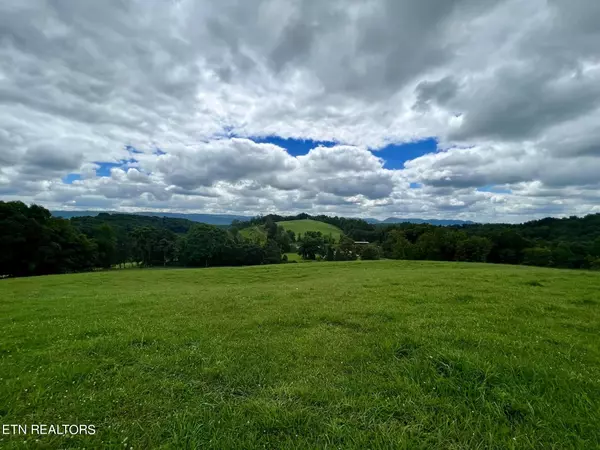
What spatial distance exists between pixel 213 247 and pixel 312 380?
8205cm

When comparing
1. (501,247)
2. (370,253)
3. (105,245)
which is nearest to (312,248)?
(370,253)

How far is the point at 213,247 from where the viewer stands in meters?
83.1

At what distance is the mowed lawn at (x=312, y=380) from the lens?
390cm

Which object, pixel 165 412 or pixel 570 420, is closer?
pixel 570 420

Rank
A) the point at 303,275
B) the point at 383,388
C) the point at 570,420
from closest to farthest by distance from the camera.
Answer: the point at 570,420
the point at 383,388
the point at 303,275

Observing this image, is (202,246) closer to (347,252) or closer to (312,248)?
(312,248)

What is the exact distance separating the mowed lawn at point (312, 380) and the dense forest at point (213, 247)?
187 ft

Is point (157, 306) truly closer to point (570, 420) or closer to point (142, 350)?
point (142, 350)

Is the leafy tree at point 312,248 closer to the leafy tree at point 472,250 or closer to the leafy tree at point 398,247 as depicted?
the leafy tree at point 398,247

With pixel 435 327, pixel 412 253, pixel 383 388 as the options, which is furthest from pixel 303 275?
pixel 412 253

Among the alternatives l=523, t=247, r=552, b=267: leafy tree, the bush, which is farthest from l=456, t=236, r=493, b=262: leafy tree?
the bush

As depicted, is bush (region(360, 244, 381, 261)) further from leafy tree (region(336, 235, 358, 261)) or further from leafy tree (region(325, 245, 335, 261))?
leafy tree (region(325, 245, 335, 261))

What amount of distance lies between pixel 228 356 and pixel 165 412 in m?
1.90

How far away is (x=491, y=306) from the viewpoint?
Answer: 32.7 ft
